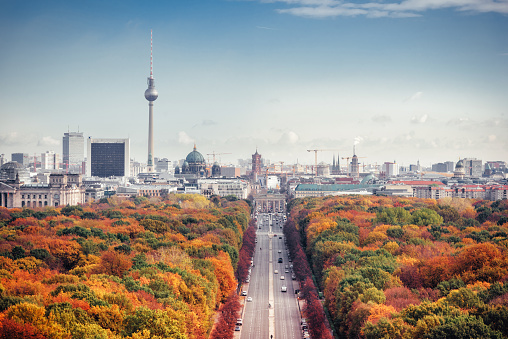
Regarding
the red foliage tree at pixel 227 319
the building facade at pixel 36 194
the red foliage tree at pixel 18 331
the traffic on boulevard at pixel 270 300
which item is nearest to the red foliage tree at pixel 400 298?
the traffic on boulevard at pixel 270 300

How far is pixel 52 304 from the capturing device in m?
38.7

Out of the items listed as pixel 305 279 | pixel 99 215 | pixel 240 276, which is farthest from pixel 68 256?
pixel 99 215

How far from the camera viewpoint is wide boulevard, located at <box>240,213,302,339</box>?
197 ft

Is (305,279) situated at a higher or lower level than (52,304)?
lower

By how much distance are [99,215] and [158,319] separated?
82.3 m

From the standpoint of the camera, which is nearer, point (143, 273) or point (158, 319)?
point (158, 319)

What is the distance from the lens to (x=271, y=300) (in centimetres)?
7269

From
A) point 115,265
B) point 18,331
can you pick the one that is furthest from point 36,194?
point 18,331

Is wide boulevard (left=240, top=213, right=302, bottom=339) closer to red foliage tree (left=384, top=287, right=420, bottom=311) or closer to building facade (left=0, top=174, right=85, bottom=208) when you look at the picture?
red foliage tree (left=384, top=287, right=420, bottom=311)

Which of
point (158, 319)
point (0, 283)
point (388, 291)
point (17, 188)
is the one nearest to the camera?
point (158, 319)

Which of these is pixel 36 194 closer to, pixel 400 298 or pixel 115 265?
pixel 115 265

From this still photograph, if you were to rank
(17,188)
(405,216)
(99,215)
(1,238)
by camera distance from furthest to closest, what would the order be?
(17,188) < (99,215) < (405,216) < (1,238)

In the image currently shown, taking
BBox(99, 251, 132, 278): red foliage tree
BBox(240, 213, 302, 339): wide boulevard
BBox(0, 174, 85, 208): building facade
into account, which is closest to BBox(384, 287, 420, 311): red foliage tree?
BBox(240, 213, 302, 339): wide boulevard

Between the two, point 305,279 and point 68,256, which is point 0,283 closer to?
point 68,256
